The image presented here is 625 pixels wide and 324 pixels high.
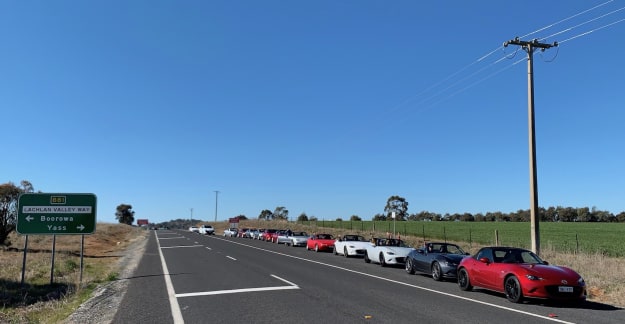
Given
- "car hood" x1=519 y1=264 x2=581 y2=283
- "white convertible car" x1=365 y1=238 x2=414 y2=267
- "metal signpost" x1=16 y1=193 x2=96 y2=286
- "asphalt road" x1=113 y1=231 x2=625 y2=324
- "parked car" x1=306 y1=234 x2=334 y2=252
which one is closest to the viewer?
"asphalt road" x1=113 y1=231 x2=625 y2=324

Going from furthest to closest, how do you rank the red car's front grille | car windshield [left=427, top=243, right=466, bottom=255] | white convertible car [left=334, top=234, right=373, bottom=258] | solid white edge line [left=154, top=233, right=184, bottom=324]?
white convertible car [left=334, top=234, right=373, bottom=258]
car windshield [left=427, top=243, right=466, bottom=255]
the red car's front grille
solid white edge line [left=154, top=233, right=184, bottom=324]

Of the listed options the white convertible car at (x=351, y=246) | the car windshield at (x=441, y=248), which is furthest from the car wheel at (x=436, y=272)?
the white convertible car at (x=351, y=246)

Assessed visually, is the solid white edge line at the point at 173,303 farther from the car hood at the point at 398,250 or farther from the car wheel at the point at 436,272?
the car hood at the point at 398,250

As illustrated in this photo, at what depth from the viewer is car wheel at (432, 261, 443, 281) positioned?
621 inches

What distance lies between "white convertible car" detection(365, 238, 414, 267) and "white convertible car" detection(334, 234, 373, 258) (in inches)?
109

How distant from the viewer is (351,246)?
1051 inches

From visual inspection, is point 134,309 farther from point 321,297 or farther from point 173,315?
point 321,297

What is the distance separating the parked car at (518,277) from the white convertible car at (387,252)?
7.11m

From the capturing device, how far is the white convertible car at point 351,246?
26.4 meters

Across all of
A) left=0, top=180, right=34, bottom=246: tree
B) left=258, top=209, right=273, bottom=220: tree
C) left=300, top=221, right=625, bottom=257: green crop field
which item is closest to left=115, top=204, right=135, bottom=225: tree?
left=258, top=209, right=273, bottom=220: tree

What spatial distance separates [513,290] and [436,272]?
15.6 ft

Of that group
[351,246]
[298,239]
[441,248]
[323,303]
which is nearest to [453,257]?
[441,248]

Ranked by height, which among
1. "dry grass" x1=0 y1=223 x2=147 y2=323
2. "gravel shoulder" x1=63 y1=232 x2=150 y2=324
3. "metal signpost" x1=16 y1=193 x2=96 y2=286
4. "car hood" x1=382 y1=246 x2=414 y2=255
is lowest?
"dry grass" x1=0 y1=223 x2=147 y2=323

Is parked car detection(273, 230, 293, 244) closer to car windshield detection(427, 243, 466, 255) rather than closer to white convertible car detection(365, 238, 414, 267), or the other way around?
white convertible car detection(365, 238, 414, 267)
